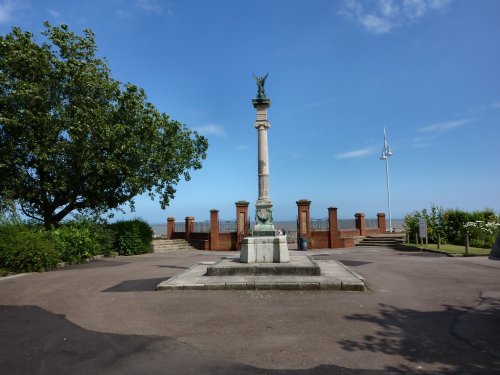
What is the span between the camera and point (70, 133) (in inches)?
697

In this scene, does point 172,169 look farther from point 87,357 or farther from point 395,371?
point 395,371

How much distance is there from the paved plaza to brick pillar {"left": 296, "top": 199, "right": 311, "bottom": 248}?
50.1ft

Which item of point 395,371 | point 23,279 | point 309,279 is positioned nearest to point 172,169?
point 23,279

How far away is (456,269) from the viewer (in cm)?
1251

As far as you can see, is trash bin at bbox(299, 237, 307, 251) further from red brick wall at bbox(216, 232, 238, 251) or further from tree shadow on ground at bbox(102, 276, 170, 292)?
tree shadow on ground at bbox(102, 276, 170, 292)

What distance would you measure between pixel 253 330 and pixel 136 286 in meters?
5.45

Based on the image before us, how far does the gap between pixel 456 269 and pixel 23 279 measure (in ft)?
48.2

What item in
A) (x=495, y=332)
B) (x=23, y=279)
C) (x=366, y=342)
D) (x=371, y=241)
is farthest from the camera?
(x=371, y=241)

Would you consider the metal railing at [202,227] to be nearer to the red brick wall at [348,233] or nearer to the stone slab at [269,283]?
the red brick wall at [348,233]

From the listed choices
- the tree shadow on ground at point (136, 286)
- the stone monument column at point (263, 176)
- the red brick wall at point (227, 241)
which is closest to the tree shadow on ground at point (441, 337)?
the tree shadow on ground at point (136, 286)

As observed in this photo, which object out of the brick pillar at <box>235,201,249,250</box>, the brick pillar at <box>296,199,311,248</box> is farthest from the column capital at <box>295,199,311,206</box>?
the brick pillar at <box>235,201,249,250</box>

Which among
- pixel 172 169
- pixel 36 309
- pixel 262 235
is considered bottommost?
pixel 36 309

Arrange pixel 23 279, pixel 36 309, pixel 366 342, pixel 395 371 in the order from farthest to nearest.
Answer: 1. pixel 23 279
2. pixel 36 309
3. pixel 366 342
4. pixel 395 371

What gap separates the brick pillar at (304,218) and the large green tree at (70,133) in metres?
9.65
